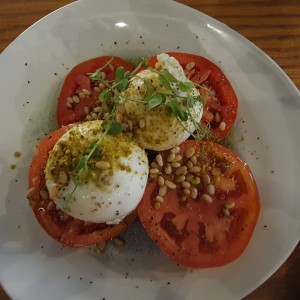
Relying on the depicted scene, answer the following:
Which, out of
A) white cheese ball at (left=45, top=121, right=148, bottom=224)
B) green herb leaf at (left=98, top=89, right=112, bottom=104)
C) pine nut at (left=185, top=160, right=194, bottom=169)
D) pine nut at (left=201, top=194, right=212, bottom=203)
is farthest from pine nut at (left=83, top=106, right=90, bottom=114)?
pine nut at (left=201, top=194, right=212, bottom=203)

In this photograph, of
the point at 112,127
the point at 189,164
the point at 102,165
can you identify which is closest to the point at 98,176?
the point at 102,165

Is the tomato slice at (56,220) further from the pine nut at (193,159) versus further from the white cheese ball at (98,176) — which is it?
the pine nut at (193,159)

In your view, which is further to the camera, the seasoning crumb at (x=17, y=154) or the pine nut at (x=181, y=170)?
the seasoning crumb at (x=17, y=154)

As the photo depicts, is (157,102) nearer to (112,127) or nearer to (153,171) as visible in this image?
(112,127)

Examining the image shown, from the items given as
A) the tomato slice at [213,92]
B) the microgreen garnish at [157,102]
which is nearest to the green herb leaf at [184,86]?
the microgreen garnish at [157,102]

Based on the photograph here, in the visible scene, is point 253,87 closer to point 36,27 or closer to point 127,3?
point 127,3

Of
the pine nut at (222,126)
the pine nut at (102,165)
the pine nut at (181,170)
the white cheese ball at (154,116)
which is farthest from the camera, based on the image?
the pine nut at (222,126)
